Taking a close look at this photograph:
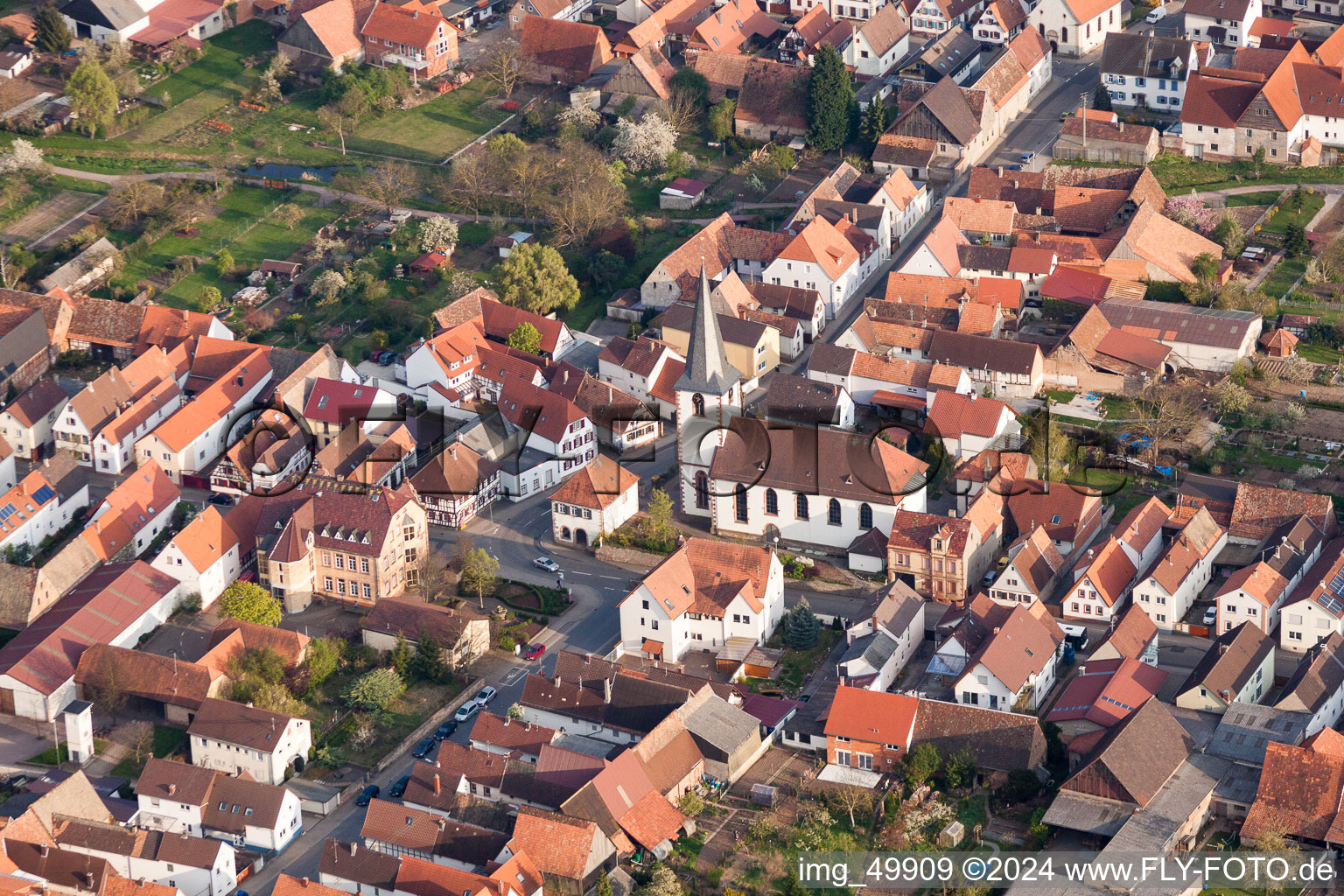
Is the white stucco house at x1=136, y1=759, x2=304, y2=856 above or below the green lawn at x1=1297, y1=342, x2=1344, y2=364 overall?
below

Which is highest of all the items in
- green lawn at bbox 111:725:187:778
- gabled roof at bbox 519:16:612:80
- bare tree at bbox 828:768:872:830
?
gabled roof at bbox 519:16:612:80

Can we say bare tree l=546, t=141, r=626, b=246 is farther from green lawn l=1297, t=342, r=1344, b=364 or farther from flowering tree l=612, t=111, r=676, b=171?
green lawn l=1297, t=342, r=1344, b=364

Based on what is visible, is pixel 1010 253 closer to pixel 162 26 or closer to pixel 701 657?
pixel 701 657

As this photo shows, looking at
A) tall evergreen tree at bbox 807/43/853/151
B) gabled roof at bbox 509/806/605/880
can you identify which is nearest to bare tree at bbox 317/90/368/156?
tall evergreen tree at bbox 807/43/853/151

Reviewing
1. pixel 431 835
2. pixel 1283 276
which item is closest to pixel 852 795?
pixel 431 835

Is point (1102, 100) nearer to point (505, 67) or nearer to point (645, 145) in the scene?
point (645, 145)

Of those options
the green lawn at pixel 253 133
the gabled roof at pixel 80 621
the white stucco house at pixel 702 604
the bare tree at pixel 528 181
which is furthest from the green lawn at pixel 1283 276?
the gabled roof at pixel 80 621
